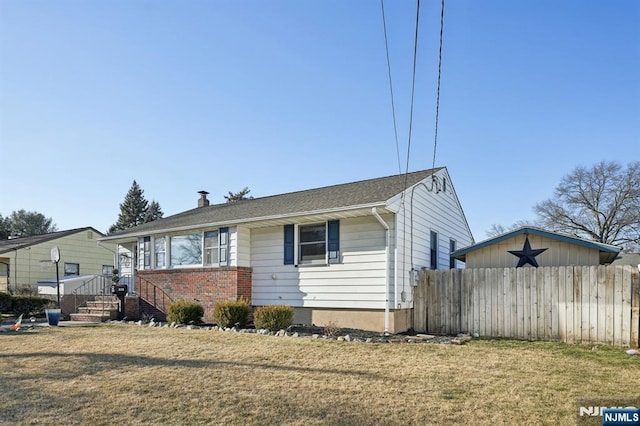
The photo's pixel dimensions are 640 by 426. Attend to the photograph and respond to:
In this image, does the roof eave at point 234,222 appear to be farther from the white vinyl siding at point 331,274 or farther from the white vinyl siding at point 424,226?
the white vinyl siding at point 424,226

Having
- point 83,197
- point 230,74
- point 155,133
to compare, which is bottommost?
point 83,197

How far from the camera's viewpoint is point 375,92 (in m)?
11.1

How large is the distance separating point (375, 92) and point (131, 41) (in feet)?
20.9

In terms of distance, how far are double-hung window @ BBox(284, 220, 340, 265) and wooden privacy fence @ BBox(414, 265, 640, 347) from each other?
2675mm

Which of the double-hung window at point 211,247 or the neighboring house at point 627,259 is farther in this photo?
the neighboring house at point 627,259

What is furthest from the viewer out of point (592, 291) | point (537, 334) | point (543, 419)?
point (537, 334)

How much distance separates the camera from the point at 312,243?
12711 millimetres

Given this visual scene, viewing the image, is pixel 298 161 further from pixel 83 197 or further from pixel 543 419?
pixel 543 419

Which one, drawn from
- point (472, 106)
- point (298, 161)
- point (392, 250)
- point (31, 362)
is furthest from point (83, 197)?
point (472, 106)

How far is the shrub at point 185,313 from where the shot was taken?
12.7m

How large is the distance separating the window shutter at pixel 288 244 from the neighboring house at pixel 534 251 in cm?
488

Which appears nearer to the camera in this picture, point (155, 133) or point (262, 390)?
point (262, 390)

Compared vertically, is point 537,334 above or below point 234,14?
below

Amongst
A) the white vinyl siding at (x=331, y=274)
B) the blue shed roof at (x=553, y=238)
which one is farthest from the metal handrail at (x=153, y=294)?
the blue shed roof at (x=553, y=238)
